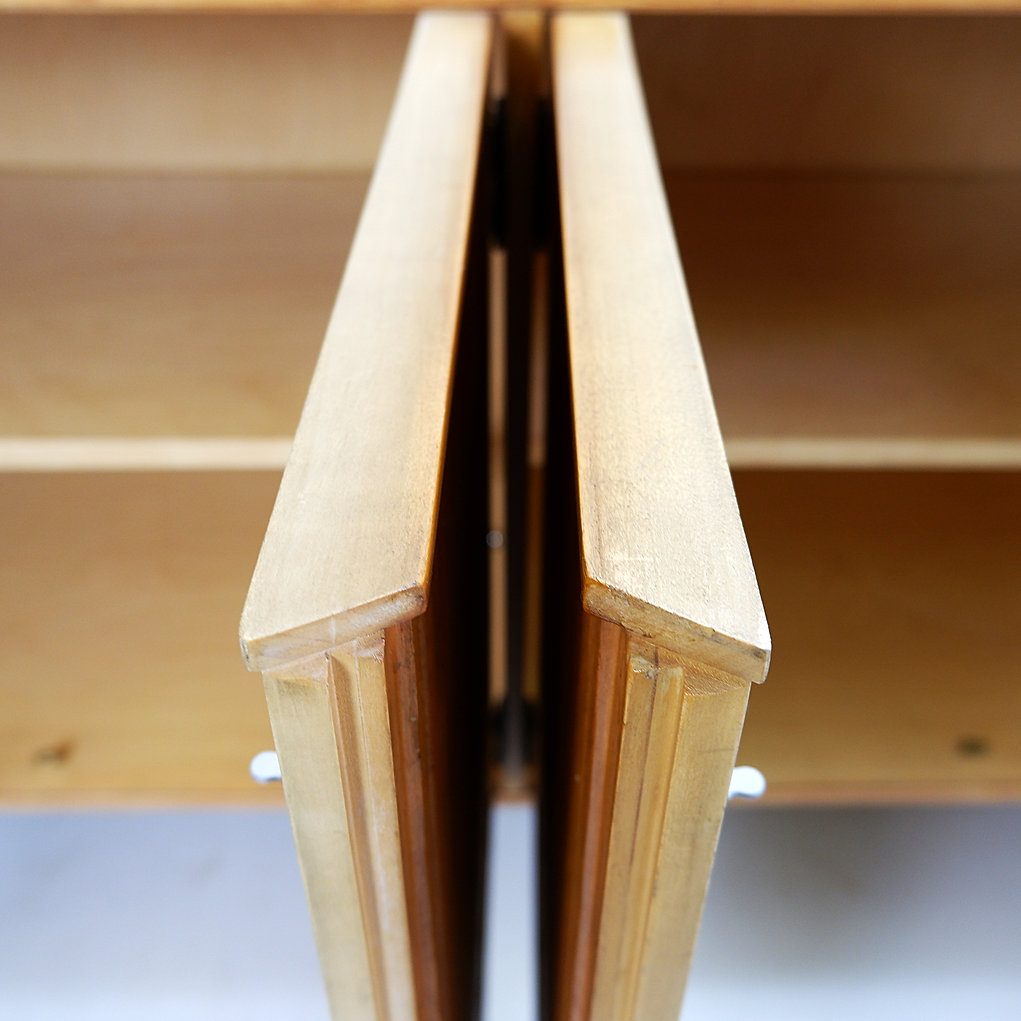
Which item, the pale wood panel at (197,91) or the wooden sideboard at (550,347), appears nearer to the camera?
the wooden sideboard at (550,347)

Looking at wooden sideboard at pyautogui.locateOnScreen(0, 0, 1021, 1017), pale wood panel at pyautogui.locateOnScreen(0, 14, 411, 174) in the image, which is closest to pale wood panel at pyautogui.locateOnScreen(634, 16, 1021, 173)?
wooden sideboard at pyautogui.locateOnScreen(0, 0, 1021, 1017)

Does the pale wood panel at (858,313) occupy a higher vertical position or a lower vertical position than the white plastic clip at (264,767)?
higher

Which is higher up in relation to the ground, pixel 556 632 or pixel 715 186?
pixel 715 186

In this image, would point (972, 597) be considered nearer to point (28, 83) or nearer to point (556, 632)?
point (556, 632)

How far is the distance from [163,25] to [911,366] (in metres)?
0.58

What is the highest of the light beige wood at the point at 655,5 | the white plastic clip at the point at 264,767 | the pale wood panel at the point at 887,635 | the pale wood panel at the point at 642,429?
the light beige wood at the point at 655,5

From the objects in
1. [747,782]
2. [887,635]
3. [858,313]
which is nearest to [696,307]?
[858,313]

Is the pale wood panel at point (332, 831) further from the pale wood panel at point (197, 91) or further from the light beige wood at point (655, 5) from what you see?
the pale wood panel at point (197, 91)

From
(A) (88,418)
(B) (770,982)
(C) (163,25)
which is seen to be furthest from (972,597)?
(C) (163,25)

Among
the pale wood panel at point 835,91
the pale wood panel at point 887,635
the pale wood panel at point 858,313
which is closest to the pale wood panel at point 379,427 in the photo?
the pale wood panel at point 858,313

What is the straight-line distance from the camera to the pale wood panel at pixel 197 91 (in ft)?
2.33

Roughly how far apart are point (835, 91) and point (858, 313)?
240mm

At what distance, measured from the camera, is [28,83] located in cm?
72

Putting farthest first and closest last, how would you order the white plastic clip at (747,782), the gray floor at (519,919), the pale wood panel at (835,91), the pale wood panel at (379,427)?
1. the pale wood panel at (835,91)
2. the gray floor at (519,919)
3. the white plastic clip at (747,782)
4. the pale wood panel at (379,427)
